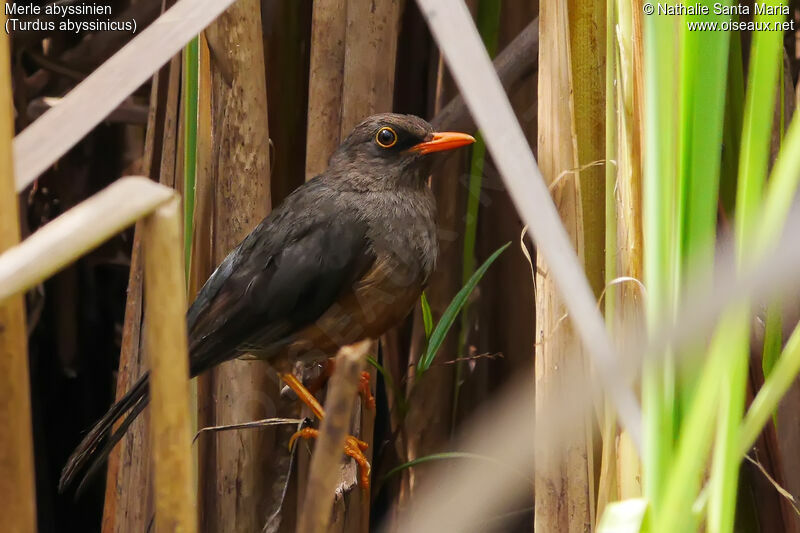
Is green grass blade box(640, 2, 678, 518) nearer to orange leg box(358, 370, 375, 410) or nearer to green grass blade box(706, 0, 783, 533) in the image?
green grass blade box(706, 0, 783, 533)

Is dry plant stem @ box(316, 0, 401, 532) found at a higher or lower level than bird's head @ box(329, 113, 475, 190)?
higher

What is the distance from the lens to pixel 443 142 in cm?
231

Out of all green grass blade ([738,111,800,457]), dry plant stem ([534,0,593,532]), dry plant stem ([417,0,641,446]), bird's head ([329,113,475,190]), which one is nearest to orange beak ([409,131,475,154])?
bird's head ([329,113,475,190])

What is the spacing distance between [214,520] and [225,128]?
37.6 inches

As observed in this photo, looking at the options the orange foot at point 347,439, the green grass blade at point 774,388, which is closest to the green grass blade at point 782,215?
the green grass blade at point 774,388

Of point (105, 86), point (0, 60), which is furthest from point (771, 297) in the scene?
point (0, 60)

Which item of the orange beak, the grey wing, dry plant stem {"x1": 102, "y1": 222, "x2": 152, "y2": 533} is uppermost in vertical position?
the orange beak

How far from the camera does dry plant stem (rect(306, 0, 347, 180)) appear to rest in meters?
2.19

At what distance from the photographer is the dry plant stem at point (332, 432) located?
0.77m

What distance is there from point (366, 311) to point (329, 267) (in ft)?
0.50

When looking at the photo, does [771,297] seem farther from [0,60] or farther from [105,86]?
[0,60]

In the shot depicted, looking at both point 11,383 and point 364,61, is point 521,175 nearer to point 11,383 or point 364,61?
point 11,383

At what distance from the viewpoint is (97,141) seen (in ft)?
10.8

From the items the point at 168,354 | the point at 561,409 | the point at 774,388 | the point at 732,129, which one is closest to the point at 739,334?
the point at 774,388
